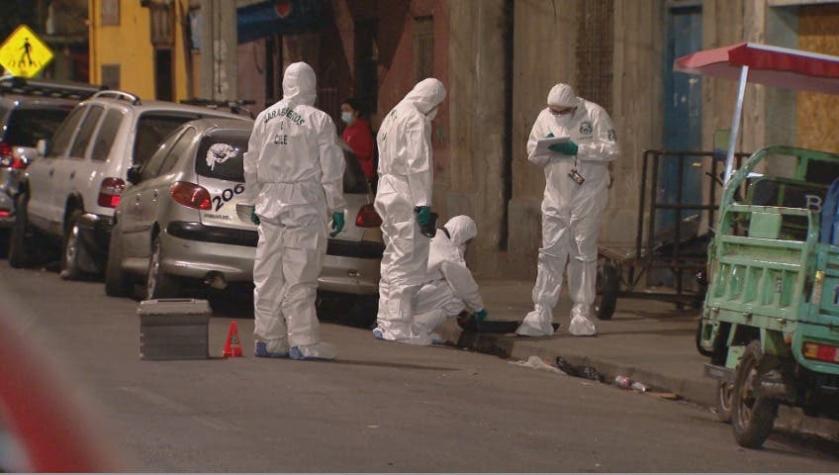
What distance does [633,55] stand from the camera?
18219mm

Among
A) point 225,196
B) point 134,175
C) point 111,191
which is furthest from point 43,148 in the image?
point 225,196

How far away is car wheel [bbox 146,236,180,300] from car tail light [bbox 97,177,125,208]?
2219 millimetres

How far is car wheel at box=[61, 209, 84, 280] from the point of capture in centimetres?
1747

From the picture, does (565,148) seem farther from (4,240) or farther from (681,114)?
(4,240)

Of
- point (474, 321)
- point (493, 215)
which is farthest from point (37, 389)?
point (493, 215)

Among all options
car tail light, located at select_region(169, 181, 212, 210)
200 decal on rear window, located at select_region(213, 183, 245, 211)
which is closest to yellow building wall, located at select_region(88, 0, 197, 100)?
car tail light, located at select_region(169, 181, 212, 210)

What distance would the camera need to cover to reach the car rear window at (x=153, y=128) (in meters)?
17.1

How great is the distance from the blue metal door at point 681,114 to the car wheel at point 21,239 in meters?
6.65

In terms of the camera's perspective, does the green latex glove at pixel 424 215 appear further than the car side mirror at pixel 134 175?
No

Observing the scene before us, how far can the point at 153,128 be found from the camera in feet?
56.6

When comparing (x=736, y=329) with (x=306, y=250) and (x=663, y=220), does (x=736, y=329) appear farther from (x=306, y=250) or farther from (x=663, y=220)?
(x=663, y=220)

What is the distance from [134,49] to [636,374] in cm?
2860

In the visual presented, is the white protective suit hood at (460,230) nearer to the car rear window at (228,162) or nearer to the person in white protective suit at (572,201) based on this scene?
the person in white protective suit at (572,201)

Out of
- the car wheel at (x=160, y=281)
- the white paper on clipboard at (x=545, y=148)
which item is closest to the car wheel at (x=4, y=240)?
the car wheel at (x=160, y=281)
